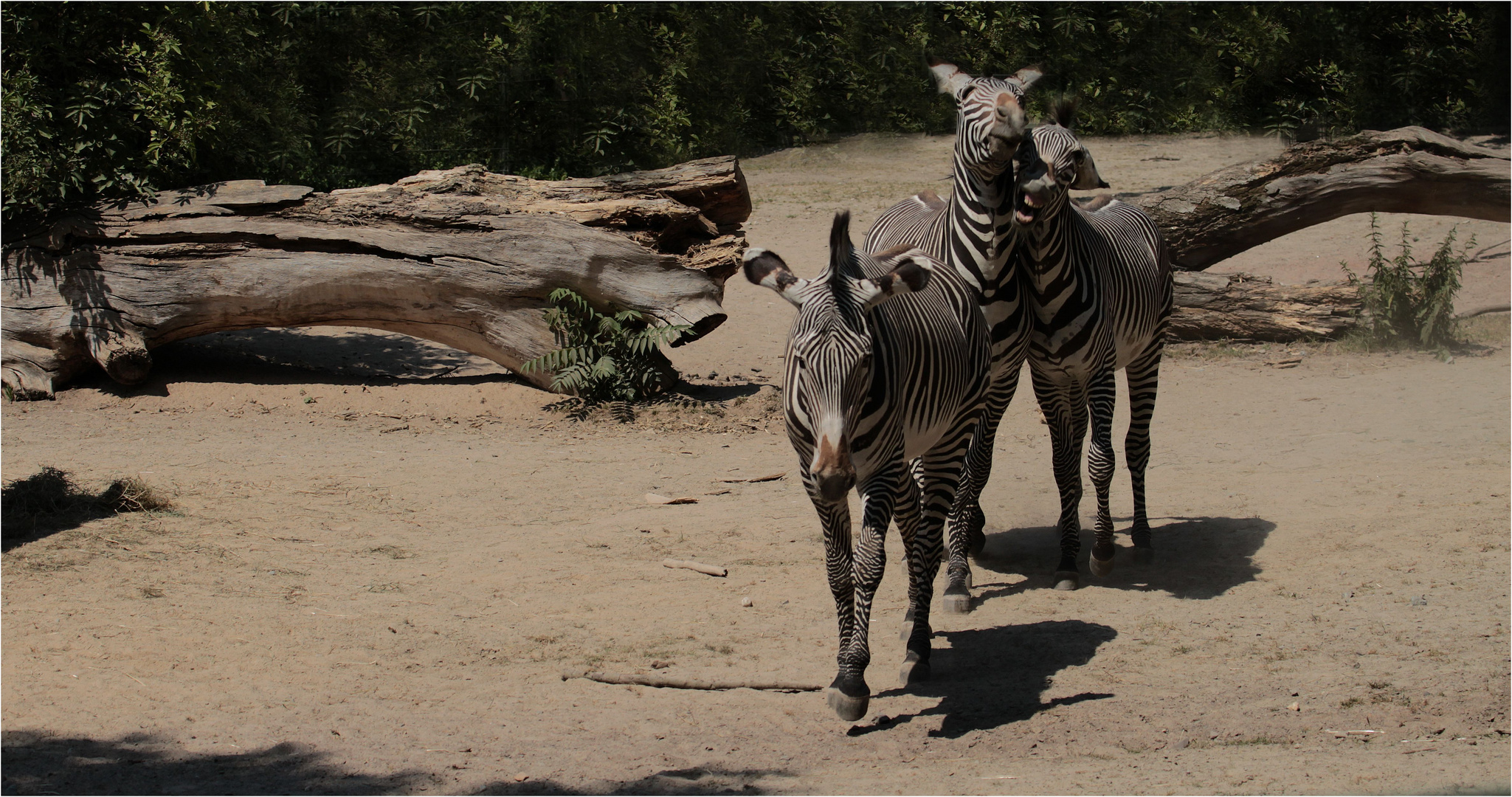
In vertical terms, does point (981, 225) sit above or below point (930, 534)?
above

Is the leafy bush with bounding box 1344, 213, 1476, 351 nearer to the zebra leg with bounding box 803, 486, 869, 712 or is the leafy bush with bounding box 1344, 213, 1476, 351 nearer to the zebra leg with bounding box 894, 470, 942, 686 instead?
the zebra leg with bounding box 894, 470, 942, 686

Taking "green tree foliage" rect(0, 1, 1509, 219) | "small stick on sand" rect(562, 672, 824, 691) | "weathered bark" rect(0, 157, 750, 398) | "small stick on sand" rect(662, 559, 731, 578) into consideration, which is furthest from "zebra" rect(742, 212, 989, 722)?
"green tree foliage" rect(0, 1, 1509, 219)

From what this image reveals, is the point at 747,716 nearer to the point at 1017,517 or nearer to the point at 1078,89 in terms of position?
the point at 1017,517

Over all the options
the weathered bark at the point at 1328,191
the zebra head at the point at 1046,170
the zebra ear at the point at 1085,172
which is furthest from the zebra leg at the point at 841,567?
the weathered bark at the point at 1328,191

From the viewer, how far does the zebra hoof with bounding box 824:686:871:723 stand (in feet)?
14.5

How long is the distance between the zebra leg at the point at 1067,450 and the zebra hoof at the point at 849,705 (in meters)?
2.17

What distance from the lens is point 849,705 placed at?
14.5 ft

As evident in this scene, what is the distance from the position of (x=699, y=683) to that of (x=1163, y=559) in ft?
10.6

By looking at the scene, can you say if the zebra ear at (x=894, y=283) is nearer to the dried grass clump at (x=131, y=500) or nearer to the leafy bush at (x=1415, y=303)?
the dried grass clump at (x=131, y=500)

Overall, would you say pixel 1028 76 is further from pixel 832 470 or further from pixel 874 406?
pixel 832 470

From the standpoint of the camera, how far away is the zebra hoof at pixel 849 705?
4.41 metres

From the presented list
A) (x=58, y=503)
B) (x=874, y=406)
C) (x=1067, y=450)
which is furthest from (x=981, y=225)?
(x=58, y=503)

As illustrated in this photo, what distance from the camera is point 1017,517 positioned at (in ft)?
24.6

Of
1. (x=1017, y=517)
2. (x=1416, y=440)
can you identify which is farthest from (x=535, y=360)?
(x=1416, y=440)
